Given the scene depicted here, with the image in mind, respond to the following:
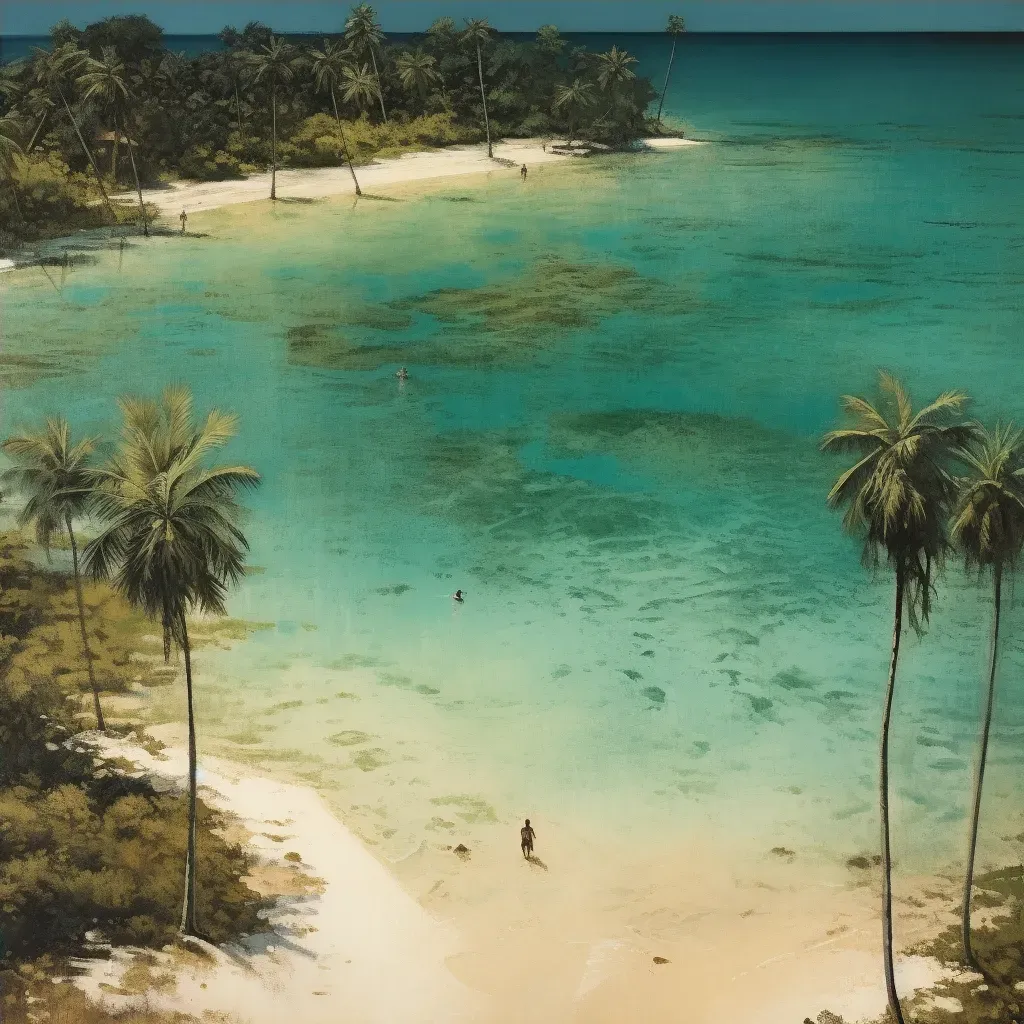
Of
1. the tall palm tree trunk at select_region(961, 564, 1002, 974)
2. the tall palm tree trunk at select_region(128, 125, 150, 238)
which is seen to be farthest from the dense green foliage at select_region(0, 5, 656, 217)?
the tall palm tree trunk at select_region(961, 564, 1002, 974)

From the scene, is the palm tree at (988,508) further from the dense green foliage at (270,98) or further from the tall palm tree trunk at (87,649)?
the tall palm tree trunk at (87,649)

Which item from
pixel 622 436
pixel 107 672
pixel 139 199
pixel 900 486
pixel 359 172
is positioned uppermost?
pixel 359 172

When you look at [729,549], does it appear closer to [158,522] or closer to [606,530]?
[606,530]

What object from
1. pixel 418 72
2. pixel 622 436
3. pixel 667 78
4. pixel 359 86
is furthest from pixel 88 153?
pixel 622 436

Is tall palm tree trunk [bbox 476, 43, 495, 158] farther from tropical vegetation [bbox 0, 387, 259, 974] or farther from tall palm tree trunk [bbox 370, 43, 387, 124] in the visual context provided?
tropical vegetation [bbox 0, 387, 259, 974]

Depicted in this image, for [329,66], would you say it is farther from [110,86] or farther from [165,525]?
[165,525]

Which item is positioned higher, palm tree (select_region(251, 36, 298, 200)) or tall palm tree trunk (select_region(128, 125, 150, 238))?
palm tree (select_region(251, 36, 298, 200))

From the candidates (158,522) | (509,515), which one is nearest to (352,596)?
(509,515)

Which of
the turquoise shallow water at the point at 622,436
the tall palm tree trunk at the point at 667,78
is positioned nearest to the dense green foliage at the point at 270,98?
the tall palm tree trunk at the point at 667,78
